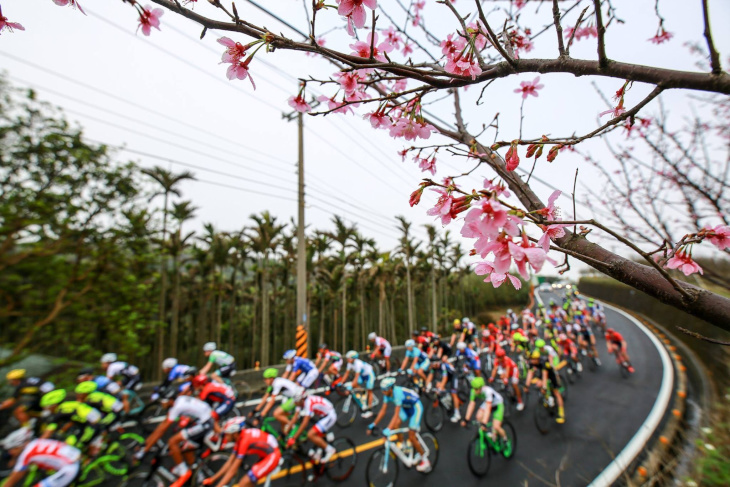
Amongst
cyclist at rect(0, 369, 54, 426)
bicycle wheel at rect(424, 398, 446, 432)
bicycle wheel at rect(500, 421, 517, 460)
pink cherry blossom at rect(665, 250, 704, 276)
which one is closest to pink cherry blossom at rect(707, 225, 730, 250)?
pink cherry blossom at rect(665, 250, 704, 276)

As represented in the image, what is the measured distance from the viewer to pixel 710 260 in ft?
11.8

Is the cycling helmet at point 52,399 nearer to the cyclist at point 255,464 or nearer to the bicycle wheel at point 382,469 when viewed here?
the cyclist at point 255,464

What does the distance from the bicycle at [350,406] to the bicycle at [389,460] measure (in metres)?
2.81

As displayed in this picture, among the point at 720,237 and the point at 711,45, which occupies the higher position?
the point at 711,45

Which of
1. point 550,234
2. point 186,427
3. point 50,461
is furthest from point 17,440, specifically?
point 550,234

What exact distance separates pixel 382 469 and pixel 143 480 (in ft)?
14.8

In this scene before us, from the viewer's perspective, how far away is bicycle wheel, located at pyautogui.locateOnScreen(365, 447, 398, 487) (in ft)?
19.6

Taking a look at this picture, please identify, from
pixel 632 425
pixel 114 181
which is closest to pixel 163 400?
pixel 114 181

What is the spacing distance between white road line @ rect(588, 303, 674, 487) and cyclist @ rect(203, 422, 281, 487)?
4851 mm

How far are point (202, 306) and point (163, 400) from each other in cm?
1164

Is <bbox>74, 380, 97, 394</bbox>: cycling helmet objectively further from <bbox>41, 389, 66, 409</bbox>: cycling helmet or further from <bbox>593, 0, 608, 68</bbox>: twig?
<bbox>593, 0, 608, 68</bbox>: twig

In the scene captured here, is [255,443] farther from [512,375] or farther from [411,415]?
[512,375]

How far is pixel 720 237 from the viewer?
1302 millimetres

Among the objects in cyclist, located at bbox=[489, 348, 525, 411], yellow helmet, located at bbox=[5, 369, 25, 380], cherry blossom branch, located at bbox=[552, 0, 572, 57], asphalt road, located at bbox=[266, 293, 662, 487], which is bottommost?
asphalt road, located at bbox=[266, 293, 662, 487]
